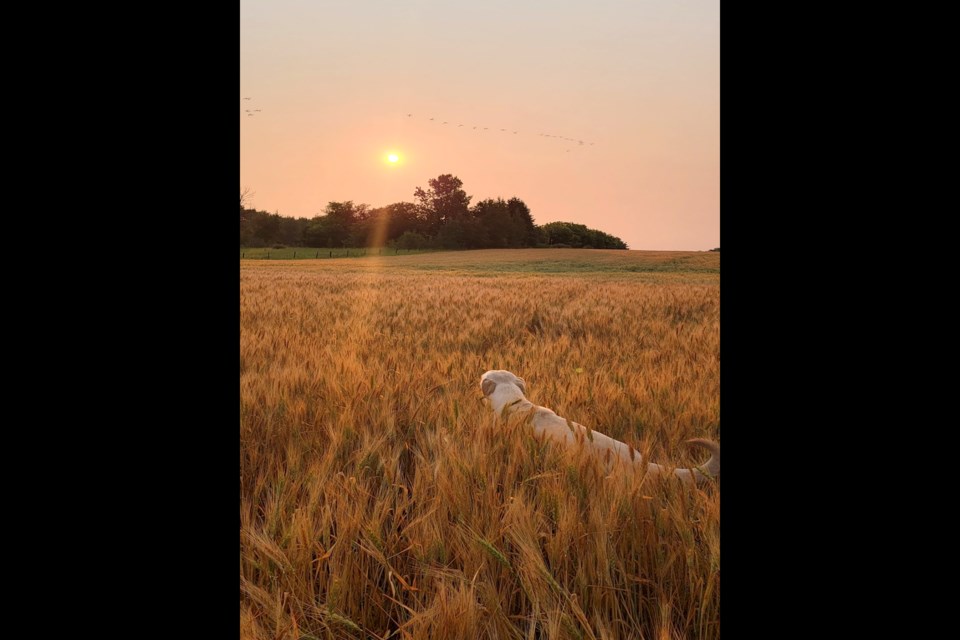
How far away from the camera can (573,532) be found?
1.14 m

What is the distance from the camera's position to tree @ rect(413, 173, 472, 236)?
59062mm

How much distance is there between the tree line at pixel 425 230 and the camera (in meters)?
50.2

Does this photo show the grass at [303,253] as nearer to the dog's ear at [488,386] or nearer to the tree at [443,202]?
the tree at [443,202]

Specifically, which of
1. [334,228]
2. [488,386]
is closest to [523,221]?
[334,228]

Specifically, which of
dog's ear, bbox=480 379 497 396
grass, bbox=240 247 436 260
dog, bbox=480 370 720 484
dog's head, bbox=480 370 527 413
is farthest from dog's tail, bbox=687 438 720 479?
grass, bbox=240 247 436 260

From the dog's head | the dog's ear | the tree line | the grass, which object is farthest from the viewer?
the tree line

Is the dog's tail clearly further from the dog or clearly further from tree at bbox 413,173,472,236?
tree at bbox 413,173,472,236

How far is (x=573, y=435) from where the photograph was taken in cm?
174

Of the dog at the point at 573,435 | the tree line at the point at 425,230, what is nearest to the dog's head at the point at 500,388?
the dog at the point at 573,435

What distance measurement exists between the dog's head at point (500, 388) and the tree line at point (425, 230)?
48.4 m
